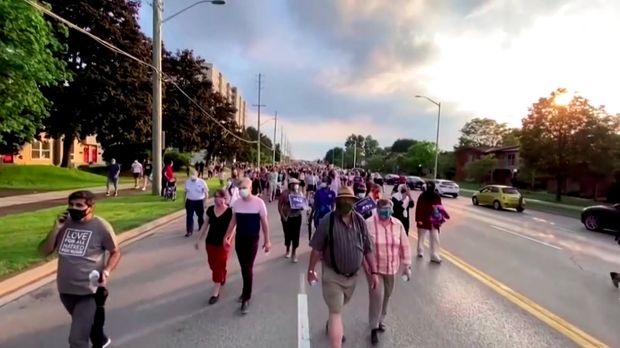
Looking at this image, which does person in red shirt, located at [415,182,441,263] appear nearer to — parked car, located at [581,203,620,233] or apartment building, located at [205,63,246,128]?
parked car, located at [581,203,620,233]

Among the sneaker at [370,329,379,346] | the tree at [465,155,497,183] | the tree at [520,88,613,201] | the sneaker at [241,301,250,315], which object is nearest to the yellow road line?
the sneaker at [370,329,379,346]

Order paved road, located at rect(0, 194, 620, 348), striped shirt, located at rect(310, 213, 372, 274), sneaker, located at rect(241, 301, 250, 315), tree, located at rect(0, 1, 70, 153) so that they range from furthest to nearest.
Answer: tree, located at rect(0, 1, 70, 153) → sneaker, located at rect(241, 301, 250, 315) → paved road, located at rect(0, 194, 620, 348) → striped shirt, located at rect(310, 213, 372, 274)

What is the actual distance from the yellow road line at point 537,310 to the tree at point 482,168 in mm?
61166

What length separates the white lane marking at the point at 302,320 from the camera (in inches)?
206

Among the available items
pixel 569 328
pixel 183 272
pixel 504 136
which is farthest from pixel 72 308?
pixel 504 136

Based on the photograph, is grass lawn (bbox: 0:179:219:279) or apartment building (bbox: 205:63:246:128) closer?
grass lawn (bbox: 0:179:219:279)

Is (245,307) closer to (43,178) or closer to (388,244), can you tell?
(388,244)

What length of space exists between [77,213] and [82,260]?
1.29 feet

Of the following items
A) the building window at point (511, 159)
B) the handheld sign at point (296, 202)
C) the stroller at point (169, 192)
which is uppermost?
the building window at point (511, 159)

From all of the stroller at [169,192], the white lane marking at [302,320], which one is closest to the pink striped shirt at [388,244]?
the white lane marking at [302,320]

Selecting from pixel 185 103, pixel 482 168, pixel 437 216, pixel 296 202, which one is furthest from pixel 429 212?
pixel 482 168

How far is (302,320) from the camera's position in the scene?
5.96 meters

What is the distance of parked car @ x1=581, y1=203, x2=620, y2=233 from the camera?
61.1ft

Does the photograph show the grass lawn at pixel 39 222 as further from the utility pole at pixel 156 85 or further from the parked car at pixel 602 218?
the parked car at pixel 602 218
